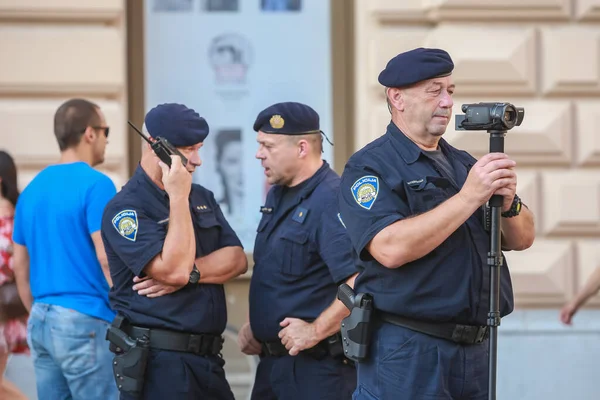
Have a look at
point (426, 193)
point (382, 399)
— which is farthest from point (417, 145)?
point (382, 399)

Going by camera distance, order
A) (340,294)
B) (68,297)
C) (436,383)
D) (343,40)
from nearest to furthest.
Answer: (436,383), (340,294), (68,297), (343,40)

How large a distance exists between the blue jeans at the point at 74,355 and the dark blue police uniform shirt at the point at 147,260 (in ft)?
1.76

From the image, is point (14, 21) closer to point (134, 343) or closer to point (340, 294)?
point (134, 343)

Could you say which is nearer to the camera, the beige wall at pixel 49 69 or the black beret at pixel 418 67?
the black beret at pixel 418 67

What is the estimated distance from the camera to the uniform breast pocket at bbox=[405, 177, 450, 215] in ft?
10.7

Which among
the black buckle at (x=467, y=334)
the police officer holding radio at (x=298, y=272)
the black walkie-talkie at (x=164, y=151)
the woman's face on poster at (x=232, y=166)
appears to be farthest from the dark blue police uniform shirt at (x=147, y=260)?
the woman's face on poster at (x=232, y=166)

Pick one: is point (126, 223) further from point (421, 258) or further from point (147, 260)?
point (421, 258)

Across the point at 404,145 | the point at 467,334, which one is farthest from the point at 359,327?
the point at 404,145

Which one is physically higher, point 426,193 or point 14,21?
point 14,21

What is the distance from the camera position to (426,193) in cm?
326

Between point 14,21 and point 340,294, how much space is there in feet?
10.9

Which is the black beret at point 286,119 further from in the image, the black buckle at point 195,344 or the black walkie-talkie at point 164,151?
the black buckle at point 195,344

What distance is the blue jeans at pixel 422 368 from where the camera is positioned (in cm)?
320

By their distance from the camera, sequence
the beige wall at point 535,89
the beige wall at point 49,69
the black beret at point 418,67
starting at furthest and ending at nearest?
the beige wall at point 535,89 → the beige wall at point 49,69 → the black beret at point 418,67
